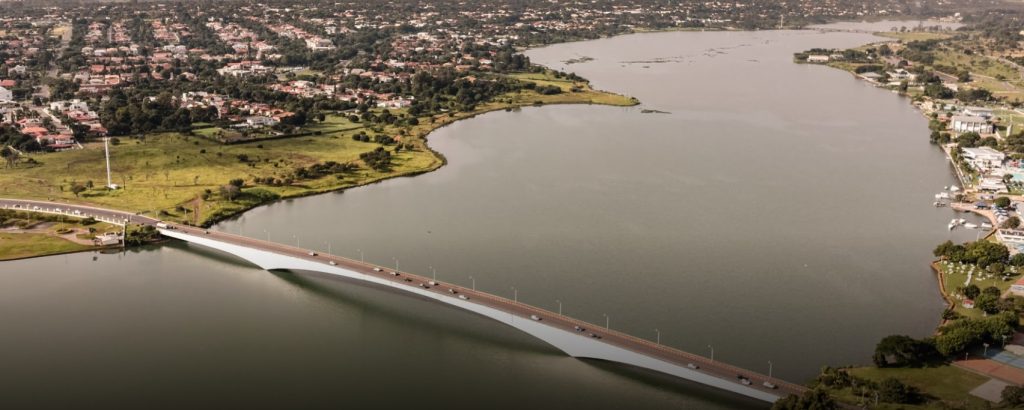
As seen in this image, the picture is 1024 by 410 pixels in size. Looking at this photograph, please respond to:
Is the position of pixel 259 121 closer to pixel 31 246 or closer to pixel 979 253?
pixel 31 246

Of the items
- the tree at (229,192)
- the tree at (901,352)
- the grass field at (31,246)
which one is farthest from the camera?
the tree at (229,192)

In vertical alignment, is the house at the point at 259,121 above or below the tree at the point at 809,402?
above

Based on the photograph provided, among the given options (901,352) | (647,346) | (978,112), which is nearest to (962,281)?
(901,352)

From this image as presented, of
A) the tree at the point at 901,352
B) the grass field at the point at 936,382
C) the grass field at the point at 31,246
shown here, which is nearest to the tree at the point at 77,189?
the grass field at the point at 31,246

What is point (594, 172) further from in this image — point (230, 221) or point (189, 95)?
point (189, 95)

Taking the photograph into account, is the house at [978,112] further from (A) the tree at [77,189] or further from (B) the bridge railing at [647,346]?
(A) the tree at [77,189]

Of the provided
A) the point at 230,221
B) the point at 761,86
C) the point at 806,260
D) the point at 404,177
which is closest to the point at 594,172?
the point at 404,177
